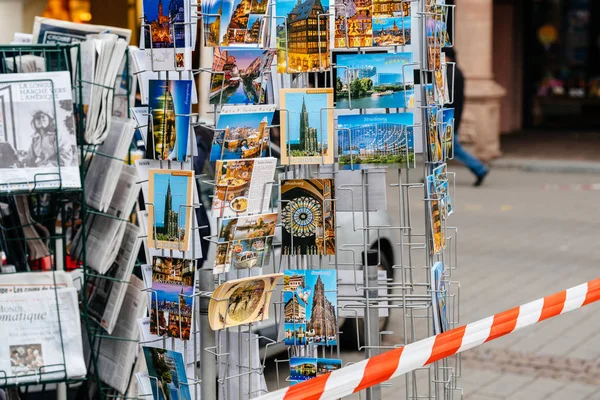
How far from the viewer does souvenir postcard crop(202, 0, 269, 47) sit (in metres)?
3.02

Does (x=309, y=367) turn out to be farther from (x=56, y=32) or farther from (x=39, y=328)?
(x=56, y=32)

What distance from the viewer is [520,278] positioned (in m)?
8.30

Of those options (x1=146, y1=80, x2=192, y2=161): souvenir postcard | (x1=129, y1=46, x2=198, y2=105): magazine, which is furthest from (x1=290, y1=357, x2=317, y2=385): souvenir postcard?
(x1=129, y1=46, x2=198, y2=105): magazine

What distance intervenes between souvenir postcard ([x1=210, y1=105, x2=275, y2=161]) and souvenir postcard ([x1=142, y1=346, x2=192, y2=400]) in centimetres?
66

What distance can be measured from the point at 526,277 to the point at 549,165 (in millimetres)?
8063

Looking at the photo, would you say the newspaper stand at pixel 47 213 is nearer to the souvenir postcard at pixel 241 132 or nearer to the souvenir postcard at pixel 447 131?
the souvenir postcard at pixel 241 132

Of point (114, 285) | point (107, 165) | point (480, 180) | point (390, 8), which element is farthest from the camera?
point (480, 180)

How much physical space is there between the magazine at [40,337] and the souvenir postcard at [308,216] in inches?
41.5

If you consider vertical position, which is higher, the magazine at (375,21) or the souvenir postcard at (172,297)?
the magazine at (375,21)

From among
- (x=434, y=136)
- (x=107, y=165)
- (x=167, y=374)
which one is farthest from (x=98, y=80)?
(x=434, y=136)

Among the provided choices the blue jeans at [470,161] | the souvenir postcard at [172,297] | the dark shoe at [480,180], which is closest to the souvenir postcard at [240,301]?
the souvenir postcard at [172,297]

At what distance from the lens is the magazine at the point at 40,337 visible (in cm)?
372

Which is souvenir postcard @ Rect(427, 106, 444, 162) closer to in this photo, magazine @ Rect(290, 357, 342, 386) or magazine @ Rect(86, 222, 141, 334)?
magazine @ Rect(290, 357, 342, 386)

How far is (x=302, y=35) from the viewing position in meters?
3.11
